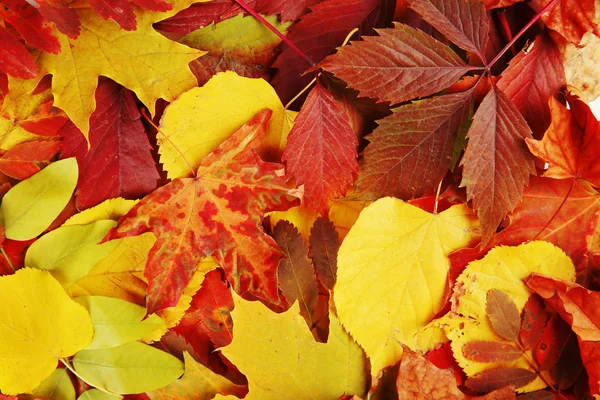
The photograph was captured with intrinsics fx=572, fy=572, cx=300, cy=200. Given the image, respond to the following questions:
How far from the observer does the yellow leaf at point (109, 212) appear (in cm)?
54

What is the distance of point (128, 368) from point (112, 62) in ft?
0.93

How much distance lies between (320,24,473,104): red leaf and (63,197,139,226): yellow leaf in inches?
8.9

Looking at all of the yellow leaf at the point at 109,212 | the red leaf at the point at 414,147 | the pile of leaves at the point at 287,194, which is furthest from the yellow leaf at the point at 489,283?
the yellow leaf at the point at 109,212

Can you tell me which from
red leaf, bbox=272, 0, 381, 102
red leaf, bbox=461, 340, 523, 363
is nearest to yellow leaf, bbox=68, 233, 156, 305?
red leaf, bbox=272, 0, 381, 102

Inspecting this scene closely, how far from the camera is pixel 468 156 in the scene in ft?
1.72

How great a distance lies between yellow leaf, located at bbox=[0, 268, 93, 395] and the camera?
0.52 m

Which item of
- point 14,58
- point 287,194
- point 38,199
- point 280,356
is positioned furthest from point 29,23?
point 280,356

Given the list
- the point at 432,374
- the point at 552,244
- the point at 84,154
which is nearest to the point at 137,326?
the point at 84,154

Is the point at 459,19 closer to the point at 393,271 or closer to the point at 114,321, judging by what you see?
the point at 393,271

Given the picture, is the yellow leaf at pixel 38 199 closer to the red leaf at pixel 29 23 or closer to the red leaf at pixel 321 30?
the red leaf at pixel 29 23

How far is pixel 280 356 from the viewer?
0.54m

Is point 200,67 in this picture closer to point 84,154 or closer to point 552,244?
point 84,154

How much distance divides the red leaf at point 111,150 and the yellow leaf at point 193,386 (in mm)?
176

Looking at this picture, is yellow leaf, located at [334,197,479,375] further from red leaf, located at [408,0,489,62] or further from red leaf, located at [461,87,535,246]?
red leaf, located at [408,0,489,62]
